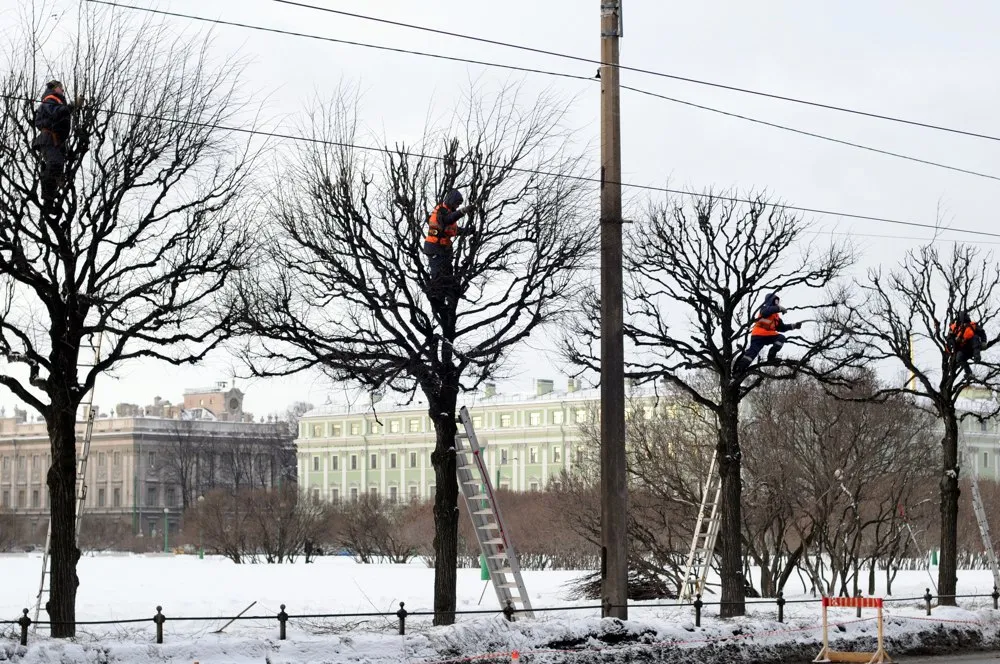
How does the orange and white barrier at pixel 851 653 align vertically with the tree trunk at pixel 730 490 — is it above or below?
below

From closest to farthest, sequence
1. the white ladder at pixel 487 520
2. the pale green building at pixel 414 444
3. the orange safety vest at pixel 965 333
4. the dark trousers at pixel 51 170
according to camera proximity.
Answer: the dark trousers at pixel 51 170
the white ladder at pixel 487 520
the orange safety vest at pixel 965 333
the pale green building at pixel 414 444

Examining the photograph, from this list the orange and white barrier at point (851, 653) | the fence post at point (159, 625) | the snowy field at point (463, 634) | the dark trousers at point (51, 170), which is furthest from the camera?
the orange and white barrier at point (851, 653)

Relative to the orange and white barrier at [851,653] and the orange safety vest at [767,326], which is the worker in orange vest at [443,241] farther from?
the orange and white barrier at [851,653]

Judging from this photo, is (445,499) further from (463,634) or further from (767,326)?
(767,326)

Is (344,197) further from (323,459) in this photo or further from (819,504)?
(323,459)

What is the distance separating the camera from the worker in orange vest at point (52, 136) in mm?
19078

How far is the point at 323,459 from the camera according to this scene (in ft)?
483

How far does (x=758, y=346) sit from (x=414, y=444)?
4470 inches

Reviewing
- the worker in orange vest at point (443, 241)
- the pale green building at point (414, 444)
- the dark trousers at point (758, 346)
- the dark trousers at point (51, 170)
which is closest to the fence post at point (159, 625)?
the dark trousers at point (51, 170)

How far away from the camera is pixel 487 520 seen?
21.9m

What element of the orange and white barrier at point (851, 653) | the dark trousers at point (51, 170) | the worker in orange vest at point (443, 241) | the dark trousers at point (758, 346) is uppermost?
the dark trousers at point (51, 170)

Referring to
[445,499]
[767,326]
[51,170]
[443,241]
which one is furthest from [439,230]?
[767,326]

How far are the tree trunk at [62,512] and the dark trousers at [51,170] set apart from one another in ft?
9.71

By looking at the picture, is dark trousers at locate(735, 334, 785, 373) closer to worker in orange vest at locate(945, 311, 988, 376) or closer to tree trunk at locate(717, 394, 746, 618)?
tree trunk at locate(717, 394, 746, 618)
